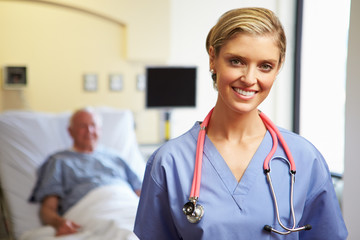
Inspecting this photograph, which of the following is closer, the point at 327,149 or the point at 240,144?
the point at 240,144

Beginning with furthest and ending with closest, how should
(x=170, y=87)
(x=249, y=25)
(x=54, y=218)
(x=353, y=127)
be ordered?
1. (x=170, y=87)
2. (x=54, y=218)
3. (x=353, y=127)
4. (x=249, y=25)

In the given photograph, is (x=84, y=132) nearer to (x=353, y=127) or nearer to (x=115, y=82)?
(x=115, y=82)

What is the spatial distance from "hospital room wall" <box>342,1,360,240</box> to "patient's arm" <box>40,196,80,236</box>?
154 cm

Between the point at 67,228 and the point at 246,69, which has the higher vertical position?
the point at 246,69

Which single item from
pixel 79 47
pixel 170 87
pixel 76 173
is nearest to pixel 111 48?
pixel 79 47

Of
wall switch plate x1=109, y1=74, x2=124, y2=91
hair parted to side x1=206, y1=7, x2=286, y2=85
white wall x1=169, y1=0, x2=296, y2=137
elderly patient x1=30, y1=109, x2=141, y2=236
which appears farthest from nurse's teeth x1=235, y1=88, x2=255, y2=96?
wall switch plate x1=109, y1=74, x2=124, y2=91

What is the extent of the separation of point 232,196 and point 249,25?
0.39 m

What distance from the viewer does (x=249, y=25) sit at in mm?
1028

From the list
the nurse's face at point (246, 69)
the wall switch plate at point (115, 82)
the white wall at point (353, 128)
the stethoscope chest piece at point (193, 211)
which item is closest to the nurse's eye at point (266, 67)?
the nurse's face at point (246, 69)

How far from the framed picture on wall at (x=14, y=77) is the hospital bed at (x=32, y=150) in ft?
1.43

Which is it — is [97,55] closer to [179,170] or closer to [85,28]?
[85,28]

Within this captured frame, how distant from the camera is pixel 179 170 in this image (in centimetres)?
113

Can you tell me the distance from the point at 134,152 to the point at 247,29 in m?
2.53

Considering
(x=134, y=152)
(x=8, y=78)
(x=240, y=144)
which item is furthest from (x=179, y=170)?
(x=8, y=78)
